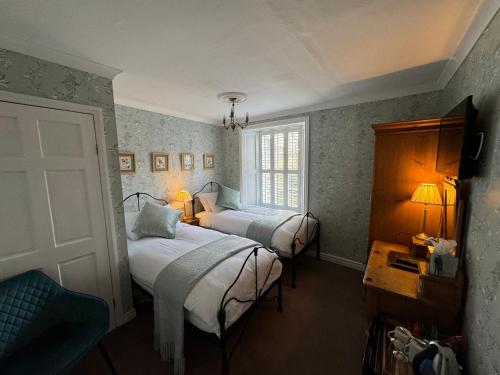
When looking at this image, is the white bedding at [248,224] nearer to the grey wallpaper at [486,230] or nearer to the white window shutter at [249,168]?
the white window shutter at [249,168]

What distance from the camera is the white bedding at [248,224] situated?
9.27 ft

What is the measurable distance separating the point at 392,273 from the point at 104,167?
8.81 ft

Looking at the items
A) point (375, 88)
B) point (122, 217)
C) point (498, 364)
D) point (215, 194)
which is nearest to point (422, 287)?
point (498, 364)

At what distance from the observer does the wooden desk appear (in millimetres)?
1369

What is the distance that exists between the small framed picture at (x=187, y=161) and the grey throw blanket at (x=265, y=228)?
1689mm

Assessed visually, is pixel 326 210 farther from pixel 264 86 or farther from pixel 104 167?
pixel 104 167

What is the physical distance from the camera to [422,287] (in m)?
1.38

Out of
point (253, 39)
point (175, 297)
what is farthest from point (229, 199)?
point (253, 39)

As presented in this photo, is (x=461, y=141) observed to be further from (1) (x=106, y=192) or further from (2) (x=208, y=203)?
(2) (x=208, y=203)

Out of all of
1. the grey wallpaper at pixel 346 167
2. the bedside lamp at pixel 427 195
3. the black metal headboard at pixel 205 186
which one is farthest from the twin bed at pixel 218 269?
the bedside lamp at pixel 427 195

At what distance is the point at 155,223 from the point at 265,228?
1.51 m

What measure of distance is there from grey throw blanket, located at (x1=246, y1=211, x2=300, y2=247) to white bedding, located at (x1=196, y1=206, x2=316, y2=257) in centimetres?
6

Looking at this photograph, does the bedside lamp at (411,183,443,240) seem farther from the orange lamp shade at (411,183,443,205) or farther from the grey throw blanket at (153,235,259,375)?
the grey throw blanket at (153,235,259,375)

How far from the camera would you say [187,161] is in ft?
12.8
